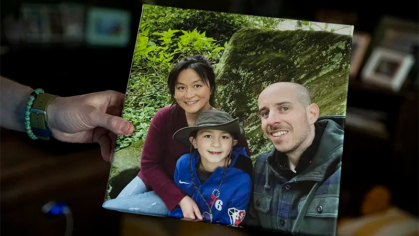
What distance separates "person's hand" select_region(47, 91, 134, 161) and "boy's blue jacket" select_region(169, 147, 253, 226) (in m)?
0.18

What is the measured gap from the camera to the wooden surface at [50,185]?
0.70 m

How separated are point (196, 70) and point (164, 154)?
18cm

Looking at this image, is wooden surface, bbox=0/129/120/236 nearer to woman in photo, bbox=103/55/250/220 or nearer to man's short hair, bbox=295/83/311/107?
woman in photo, bbox=103/55/250/220

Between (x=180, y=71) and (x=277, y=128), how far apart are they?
224 millimetres

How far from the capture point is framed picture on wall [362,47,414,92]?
0.75 m

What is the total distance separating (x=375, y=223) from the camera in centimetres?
69

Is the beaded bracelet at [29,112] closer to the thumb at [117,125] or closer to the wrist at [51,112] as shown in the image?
the wrist at [51,112]

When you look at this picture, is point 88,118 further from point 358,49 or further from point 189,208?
point 358,49

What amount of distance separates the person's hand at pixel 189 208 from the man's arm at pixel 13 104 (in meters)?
0.42

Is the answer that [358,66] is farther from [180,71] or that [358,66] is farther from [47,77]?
[47,77]

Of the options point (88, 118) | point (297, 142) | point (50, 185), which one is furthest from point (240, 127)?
point (50, 185)

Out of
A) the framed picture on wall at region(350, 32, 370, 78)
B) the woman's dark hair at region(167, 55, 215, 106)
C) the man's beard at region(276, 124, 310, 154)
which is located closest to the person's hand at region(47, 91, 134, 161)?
the woman's dark hair at region(167, 55, 215, 106)

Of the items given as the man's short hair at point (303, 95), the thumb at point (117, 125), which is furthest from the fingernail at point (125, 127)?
the man's short hair at point (303, 95)

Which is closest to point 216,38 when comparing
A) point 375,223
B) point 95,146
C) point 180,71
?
point 180,71
